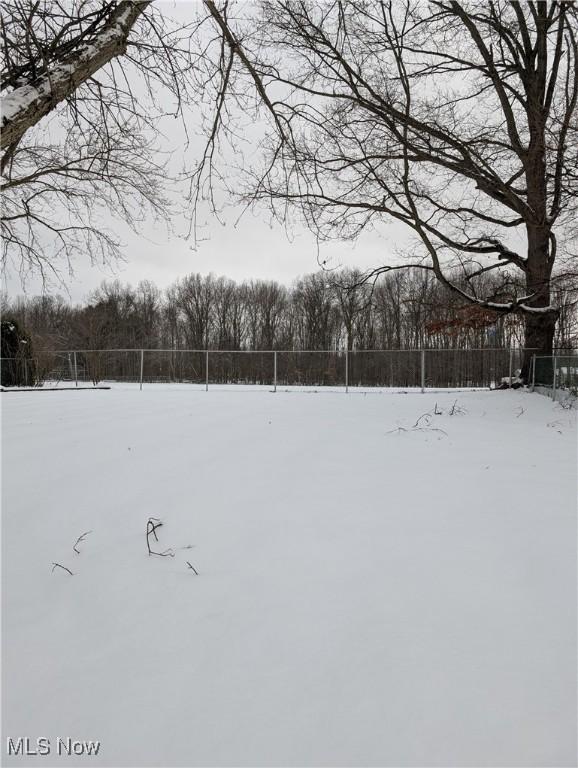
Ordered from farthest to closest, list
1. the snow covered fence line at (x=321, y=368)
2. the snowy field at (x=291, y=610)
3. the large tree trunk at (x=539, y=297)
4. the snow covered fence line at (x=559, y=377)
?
the snow covered fence line at (x=321, y=368) → the large tree trunk at (x=539, y=297) → the snow covered fence line at (x=559, y=377) → the snowy field at (x=291, y=610)

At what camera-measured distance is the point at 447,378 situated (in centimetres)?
1917

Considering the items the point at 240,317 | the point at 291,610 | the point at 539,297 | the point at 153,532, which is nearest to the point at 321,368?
the point at 539,297

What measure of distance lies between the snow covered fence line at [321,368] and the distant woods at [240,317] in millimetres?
13848

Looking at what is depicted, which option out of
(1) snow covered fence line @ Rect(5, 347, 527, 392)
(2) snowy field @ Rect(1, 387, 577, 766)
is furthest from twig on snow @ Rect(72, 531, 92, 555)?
(1) snow covered fence line @ Rect(5, 347, 527, 392)

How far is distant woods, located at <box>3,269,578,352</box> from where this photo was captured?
35344 millimetres

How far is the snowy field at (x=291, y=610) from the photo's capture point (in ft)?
4.62

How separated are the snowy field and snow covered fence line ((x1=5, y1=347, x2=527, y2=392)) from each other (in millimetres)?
14182

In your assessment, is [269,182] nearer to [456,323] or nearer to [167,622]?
[167,622]

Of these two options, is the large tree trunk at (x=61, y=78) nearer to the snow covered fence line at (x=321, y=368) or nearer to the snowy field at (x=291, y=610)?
the snowy field at (x=291, y=610)

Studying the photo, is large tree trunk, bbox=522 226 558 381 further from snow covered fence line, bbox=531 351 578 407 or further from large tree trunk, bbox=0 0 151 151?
A: large tree trunk, bbox=0 0 151 151

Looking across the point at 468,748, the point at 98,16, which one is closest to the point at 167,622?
the point at 468,748

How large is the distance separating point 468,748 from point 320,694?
487 mm

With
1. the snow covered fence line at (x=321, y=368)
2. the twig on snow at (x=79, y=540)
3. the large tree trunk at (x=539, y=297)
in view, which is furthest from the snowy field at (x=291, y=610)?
the snow covered fence line at (x=321, y=368)

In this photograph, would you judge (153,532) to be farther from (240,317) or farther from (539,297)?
(240,317)
